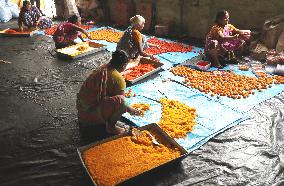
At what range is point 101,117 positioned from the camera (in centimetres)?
381

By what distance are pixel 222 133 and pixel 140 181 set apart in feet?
5.00

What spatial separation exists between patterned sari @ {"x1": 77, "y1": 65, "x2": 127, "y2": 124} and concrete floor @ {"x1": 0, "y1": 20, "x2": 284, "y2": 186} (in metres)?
0.40

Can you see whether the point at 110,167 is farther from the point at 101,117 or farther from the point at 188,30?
the point at 188,30

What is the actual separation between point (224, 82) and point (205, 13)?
3284 mm

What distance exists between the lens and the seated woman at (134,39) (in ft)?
18.5

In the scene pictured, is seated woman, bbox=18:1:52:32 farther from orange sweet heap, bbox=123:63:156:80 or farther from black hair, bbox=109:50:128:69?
black hair, bbox=109:50:128:69

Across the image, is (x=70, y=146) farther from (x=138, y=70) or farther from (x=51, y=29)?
(x=51, y=29)

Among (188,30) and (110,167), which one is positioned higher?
(188,30)

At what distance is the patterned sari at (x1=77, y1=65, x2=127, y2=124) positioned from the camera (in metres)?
3.55

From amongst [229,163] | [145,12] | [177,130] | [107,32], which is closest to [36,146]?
[177,130]

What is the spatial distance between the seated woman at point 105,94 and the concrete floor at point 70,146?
0.38m

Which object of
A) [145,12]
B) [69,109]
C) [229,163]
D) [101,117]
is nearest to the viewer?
[229,163]

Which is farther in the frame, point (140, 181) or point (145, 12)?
point (145, 12)

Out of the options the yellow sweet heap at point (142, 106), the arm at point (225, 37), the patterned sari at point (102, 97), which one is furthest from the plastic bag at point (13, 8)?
the patterned sari at point (102, 97)
